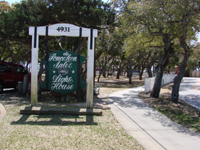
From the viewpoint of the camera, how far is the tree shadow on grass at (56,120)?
5793mm

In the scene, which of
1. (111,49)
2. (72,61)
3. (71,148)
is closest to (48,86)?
(72,61)

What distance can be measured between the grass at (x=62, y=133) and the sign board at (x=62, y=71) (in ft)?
3.92

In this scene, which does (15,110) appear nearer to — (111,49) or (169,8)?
(169,8)

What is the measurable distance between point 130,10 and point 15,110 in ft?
26.6

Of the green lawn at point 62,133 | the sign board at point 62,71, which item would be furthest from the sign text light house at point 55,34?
the green lawn at point 62,133

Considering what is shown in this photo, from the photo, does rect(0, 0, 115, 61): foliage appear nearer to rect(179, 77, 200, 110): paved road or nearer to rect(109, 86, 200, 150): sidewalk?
rect(109, 86, 200, 150): sidewalk

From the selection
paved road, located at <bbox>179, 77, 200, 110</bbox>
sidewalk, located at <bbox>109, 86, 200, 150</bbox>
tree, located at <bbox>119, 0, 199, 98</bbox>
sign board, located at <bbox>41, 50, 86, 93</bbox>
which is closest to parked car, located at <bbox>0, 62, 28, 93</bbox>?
sign board, located at <bbox>41, 50, 86, 93</bbox>

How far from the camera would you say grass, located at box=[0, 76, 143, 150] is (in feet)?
14.3

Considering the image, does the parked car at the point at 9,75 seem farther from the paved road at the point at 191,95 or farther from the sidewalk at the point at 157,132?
the paved road at the point at 191,95

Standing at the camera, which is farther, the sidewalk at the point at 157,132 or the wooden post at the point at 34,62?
the wooden post at the point at 34,62

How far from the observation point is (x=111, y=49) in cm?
2022

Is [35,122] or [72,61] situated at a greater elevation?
[72,61]

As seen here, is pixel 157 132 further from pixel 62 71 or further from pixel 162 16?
pixel 162 16

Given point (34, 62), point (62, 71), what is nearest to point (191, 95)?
point (62, 71)
